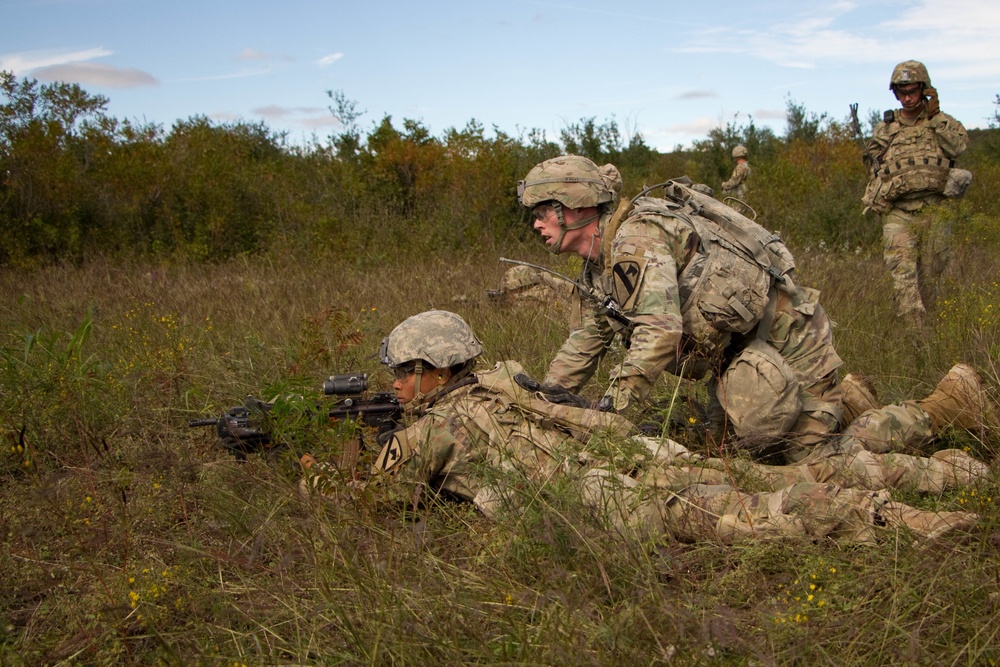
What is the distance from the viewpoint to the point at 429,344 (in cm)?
372

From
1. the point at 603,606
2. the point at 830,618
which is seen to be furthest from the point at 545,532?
the point at 830,618

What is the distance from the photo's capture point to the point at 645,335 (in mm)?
3682

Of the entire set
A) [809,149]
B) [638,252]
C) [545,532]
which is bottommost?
[545,532]

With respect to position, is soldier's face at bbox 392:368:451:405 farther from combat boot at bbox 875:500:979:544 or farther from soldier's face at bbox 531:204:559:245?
combat boot at bbox 875:500:979:544

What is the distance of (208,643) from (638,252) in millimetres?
2305

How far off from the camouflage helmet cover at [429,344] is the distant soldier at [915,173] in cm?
447

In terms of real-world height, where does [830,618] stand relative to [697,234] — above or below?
below

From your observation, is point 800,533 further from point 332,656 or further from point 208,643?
point 208,643

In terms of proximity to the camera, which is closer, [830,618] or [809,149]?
[830,618]

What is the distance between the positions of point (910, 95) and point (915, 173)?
0.65m

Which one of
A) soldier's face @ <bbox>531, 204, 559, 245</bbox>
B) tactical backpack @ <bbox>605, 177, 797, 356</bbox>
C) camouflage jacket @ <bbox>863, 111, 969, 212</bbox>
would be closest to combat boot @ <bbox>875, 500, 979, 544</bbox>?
tactical backpack @ <bbox>605, 177, 797, 356</bbox>

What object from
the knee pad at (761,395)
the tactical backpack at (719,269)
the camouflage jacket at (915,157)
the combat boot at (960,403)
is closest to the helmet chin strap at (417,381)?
the tactical backpack at (719,269)

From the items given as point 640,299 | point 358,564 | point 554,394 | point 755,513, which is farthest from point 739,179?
point 358,564

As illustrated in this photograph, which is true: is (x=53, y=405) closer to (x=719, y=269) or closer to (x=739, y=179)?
(x=719, y=269)
